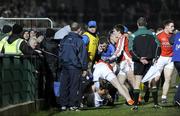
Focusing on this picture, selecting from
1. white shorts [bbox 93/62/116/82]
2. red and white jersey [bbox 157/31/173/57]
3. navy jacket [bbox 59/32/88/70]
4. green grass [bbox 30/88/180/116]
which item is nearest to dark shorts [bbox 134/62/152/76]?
white shorts [bbox 93/62/116/82]

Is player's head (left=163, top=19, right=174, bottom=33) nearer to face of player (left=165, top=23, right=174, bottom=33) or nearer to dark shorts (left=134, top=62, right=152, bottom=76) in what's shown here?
face of player (left=165, top=23, right=174, bottom=33)

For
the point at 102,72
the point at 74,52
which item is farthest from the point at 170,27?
the point at 74,52

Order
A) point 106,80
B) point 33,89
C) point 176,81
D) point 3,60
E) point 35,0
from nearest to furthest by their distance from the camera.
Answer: point 3,60
point 33,89
point 106,80
point 176,81
point 35,0

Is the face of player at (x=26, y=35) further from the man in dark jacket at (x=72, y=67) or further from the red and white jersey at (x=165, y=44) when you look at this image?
the red and white jersey at (x=165, y=44)

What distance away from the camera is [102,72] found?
18688mm

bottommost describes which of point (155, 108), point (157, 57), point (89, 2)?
point (155, 108)

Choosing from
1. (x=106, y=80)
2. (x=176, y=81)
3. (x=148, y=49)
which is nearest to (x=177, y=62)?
(x=148, y=49)

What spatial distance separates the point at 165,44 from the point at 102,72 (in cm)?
188

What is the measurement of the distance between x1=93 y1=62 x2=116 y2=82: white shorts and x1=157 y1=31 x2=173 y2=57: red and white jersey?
1546 mm

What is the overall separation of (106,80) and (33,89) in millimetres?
2076

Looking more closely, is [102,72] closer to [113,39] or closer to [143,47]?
[143,47]

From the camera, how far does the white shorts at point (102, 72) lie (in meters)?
18.6

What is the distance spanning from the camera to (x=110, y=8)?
137 ft

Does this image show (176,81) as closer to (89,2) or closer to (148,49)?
(148,49)
